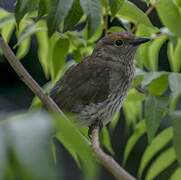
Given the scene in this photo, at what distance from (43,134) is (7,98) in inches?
159

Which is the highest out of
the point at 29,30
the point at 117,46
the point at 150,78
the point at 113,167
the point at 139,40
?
the point at 29,30

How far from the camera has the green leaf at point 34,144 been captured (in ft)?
1.94

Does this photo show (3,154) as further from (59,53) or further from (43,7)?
(59,53)

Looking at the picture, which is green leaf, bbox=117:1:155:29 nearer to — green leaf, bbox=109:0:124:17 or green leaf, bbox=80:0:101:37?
green leaf, bbox=109:0:124:17

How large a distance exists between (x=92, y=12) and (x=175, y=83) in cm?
47

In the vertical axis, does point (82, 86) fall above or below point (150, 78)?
below

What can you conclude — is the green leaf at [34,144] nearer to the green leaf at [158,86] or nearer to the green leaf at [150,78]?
the green leaf at [150,78]

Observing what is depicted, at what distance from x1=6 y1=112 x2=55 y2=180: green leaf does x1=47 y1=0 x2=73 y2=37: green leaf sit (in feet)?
1.53

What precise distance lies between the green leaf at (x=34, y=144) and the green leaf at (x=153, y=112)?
85 centimetres

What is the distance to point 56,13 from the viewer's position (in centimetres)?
113

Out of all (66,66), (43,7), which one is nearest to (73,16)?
(43,7)

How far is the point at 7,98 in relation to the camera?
15.2 feet

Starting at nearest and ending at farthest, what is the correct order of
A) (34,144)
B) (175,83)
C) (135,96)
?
(34,144) < (175,83) < (135,96)

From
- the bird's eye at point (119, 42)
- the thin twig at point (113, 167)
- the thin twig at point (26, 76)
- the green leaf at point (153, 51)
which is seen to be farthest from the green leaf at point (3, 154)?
the bird's eye at point (119, 42)
